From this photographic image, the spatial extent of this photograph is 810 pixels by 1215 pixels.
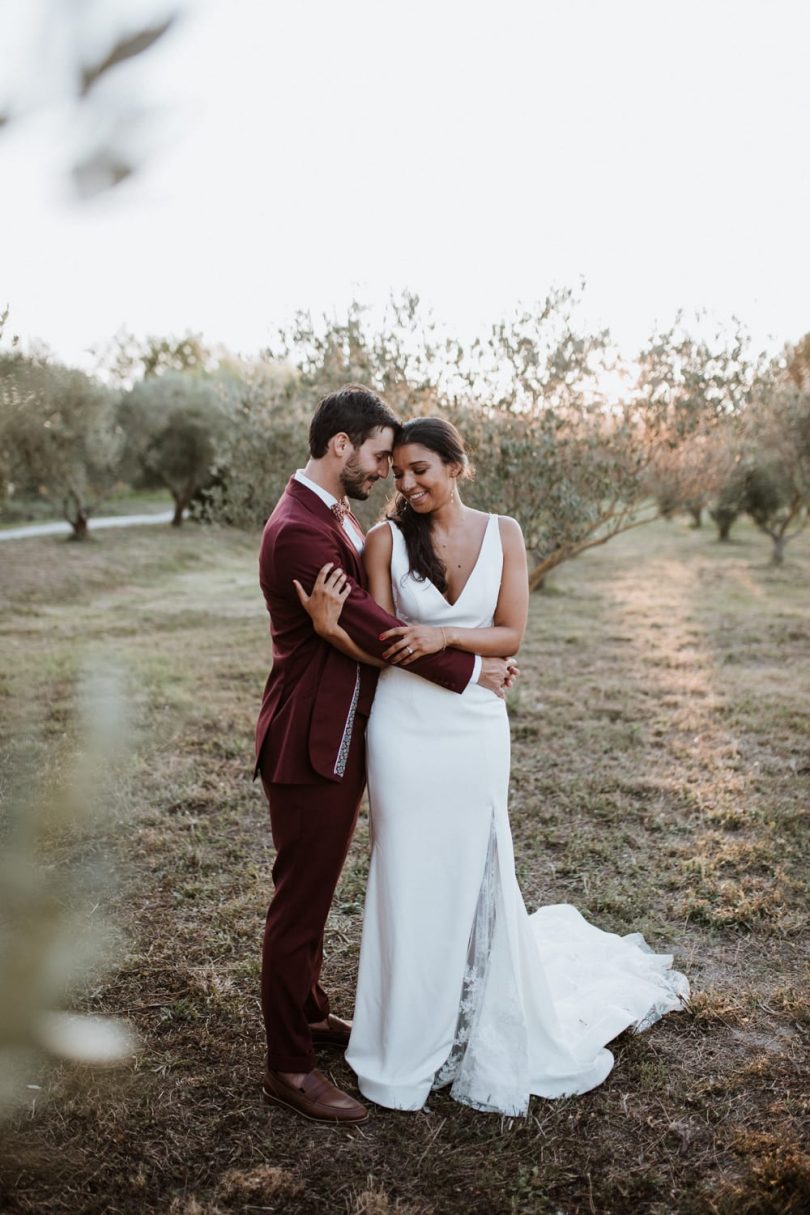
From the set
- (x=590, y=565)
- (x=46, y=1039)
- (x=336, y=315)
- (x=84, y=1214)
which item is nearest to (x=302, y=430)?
(x=336, y=315)

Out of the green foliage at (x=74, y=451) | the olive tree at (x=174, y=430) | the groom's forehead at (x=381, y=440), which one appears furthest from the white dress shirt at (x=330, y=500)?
the olive tree at (x=174, y=430)

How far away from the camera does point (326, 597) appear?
320cm

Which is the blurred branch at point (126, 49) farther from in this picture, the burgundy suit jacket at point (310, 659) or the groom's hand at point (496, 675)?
the groom's hand at point (496, 675)

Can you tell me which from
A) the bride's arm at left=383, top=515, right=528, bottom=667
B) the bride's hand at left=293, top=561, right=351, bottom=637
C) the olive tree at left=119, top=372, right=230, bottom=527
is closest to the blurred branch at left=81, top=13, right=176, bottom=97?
the bride's hand at left=293, top=561, right=351, bottom=637

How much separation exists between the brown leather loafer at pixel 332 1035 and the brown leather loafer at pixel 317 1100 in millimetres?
399

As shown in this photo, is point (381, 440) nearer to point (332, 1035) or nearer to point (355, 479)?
point (355, 479)

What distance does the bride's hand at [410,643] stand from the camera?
10.8 ft

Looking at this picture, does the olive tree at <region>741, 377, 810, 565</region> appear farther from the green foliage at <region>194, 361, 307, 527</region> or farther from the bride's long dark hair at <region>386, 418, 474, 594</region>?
the bride's long dark hair at <region>386, 418, 474, 594</region>

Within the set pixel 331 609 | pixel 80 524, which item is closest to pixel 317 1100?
pixel 331 609

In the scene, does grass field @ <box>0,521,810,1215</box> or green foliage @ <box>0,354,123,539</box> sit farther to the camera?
green foliage @ <box>0,354,123,539</box>

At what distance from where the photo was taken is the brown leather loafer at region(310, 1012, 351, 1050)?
4.01m

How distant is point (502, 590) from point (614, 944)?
7.11 feet

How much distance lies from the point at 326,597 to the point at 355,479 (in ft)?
1.76

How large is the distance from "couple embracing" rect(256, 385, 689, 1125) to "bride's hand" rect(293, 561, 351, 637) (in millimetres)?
74
